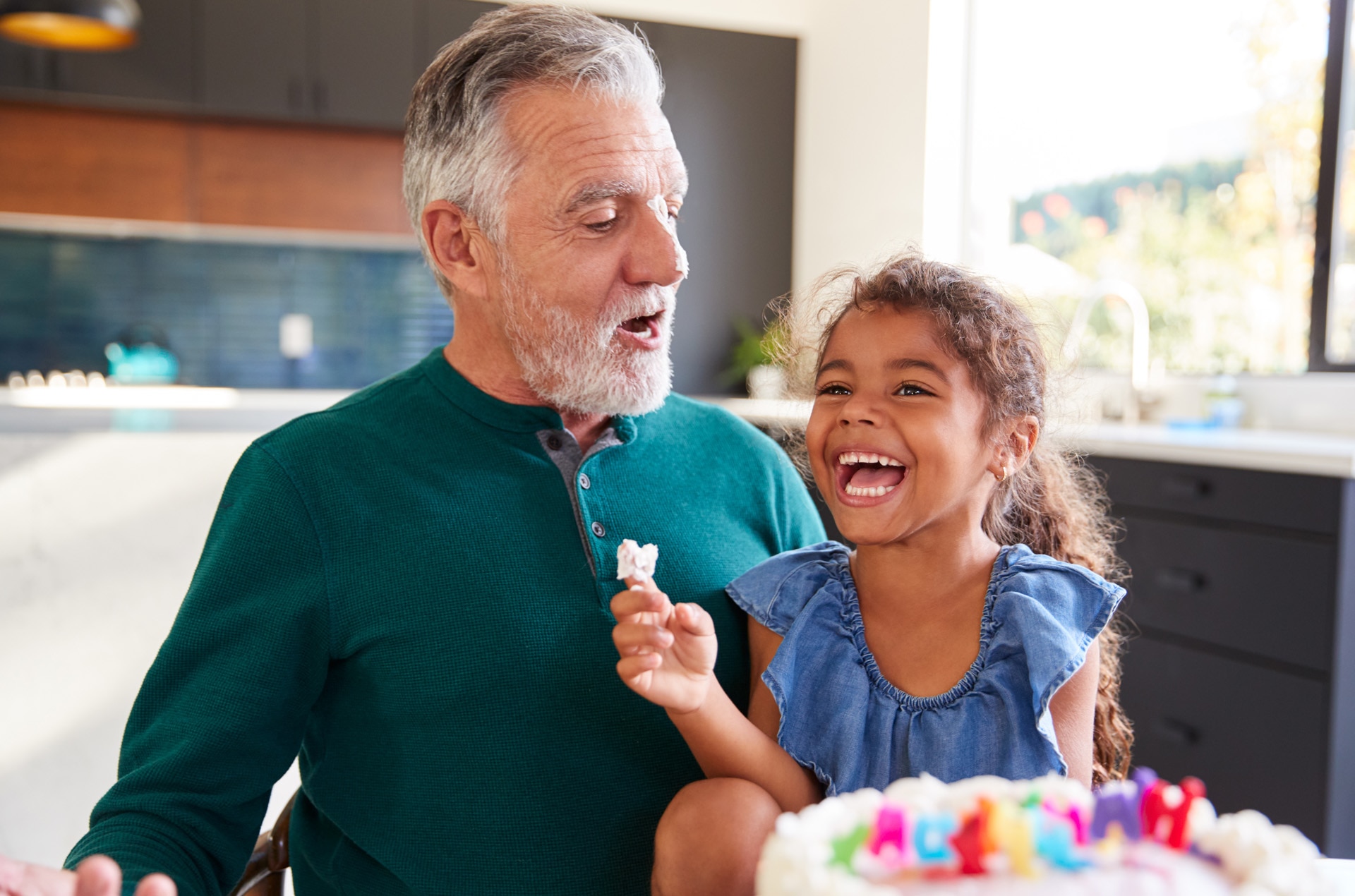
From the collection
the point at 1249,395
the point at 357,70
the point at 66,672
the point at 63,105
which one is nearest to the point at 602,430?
the point at 66,672

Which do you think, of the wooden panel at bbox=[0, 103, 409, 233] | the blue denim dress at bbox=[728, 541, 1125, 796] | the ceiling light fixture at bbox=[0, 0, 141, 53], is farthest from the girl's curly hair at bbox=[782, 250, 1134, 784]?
the wooden panel at bbox=[0, 103, 409, 233]

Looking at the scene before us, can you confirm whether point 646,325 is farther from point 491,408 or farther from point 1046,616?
point 1046,616

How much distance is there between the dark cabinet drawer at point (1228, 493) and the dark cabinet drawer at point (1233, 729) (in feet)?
1.13

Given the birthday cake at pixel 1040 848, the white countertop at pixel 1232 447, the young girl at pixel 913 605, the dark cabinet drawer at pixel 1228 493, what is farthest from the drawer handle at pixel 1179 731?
the birthday cake at pixel 1040 848

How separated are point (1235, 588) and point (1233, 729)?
0.33m

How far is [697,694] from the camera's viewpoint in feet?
2.97

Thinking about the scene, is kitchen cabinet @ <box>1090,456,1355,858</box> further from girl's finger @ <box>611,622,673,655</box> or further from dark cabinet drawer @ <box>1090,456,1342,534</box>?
girl's finger @ <box>611,622,673,655</box>

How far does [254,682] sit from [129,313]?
4491 mm

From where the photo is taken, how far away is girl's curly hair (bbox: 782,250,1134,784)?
1.14 m

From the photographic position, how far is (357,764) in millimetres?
1090

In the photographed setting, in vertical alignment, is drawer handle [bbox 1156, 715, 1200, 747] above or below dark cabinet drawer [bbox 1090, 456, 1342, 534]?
below

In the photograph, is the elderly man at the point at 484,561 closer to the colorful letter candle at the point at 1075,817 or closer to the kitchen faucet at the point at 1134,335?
the colorful letter candle at the point at 1075,817

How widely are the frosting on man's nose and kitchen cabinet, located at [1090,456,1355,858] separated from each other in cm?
179

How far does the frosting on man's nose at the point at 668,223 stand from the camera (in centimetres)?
121
